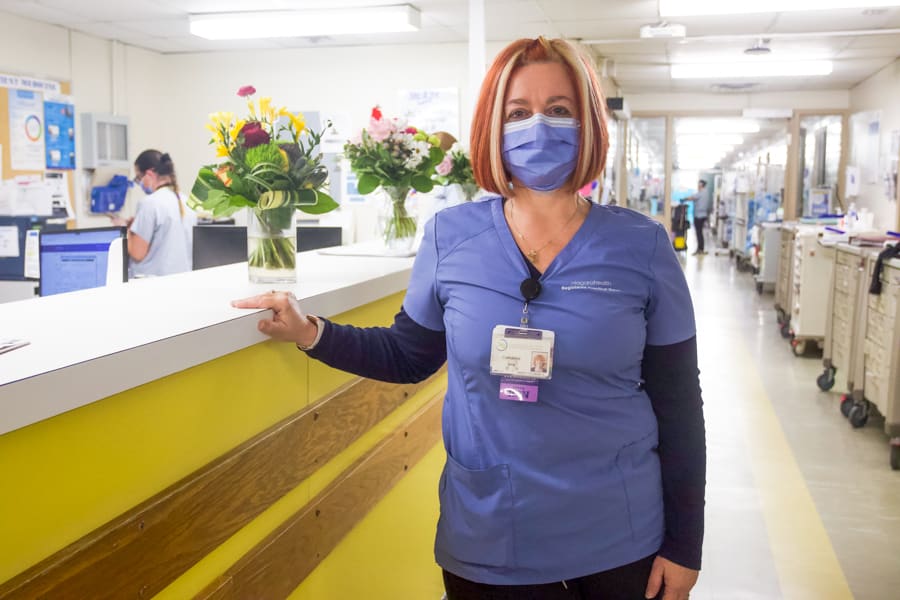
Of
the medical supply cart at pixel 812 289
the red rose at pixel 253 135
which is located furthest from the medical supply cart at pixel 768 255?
the red rose at pixel 253 135

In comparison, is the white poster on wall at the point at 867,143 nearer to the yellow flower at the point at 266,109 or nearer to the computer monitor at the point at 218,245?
the computer monitor at the point at 218,245

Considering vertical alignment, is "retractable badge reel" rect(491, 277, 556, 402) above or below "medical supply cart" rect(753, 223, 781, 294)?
above

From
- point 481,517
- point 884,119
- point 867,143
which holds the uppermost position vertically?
point 884,119

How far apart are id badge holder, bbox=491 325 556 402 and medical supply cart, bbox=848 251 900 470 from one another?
142 inches

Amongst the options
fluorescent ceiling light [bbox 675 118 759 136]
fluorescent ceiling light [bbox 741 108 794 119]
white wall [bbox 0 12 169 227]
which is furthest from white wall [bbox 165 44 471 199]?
fluorescent ceiling light [bbox 675 118 759 136]

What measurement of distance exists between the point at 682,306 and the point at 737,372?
210 inches

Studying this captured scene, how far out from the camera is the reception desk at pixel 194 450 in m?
1.13

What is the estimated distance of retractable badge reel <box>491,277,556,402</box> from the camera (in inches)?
53.2

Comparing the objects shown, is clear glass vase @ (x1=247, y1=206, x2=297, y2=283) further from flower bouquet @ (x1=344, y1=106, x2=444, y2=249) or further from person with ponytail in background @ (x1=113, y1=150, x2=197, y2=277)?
person with ponytail in background @ (x1=113, y1=150, x2=197, y2=277)

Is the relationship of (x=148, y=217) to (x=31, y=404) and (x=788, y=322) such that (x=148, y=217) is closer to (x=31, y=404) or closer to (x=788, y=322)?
(x=31, y=404)

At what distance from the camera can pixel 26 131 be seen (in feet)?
22.8

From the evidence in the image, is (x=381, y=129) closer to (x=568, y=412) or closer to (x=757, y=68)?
(x=568, y=412)

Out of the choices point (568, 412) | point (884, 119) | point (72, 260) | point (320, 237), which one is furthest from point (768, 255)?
point (568, 412)

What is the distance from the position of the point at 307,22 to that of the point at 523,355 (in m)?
6.16
